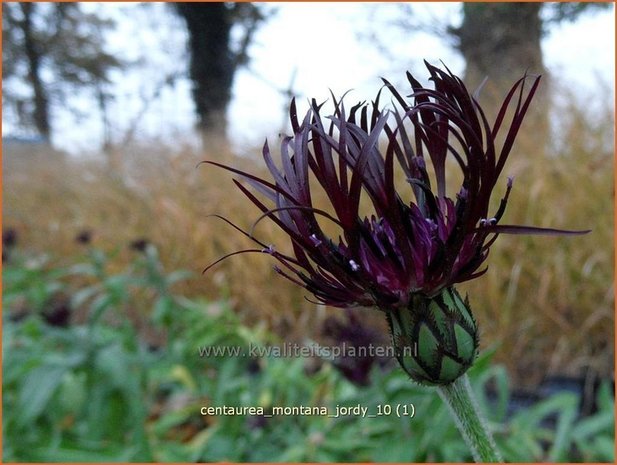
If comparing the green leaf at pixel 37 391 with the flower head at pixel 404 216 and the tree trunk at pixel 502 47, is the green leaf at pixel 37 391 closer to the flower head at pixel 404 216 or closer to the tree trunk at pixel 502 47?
the flower head at pixel 404 216

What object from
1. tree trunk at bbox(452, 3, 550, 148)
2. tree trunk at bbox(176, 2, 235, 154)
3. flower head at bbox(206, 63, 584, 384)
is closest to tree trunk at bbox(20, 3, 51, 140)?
tree trunk at bbox(176, 2, 235, 154)

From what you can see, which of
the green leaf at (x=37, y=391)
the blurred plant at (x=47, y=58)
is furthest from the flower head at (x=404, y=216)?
the blurred plant at (x=47, y=58)

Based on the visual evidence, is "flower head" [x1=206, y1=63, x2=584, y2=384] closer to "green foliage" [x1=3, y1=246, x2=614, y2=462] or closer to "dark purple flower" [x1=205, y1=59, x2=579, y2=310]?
"dark purple flower" [x1=205, y1=59, x2=579, y2=310]

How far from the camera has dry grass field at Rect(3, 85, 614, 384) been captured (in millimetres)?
1825

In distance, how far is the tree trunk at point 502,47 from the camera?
2623 mm

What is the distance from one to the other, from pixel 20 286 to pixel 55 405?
79cm

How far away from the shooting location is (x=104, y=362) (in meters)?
1.45

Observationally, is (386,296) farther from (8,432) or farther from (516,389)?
(516,389)

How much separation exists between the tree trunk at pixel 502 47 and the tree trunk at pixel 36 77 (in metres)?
5.13

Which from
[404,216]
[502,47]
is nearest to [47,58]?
[502,47]

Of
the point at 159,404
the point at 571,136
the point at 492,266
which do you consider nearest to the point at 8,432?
the point at 159,404

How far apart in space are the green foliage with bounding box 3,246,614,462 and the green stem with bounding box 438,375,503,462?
2.17 feet

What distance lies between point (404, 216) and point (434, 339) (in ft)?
0.21

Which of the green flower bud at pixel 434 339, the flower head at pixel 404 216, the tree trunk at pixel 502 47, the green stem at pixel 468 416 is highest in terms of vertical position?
the tree trunk at pixel 502 47
